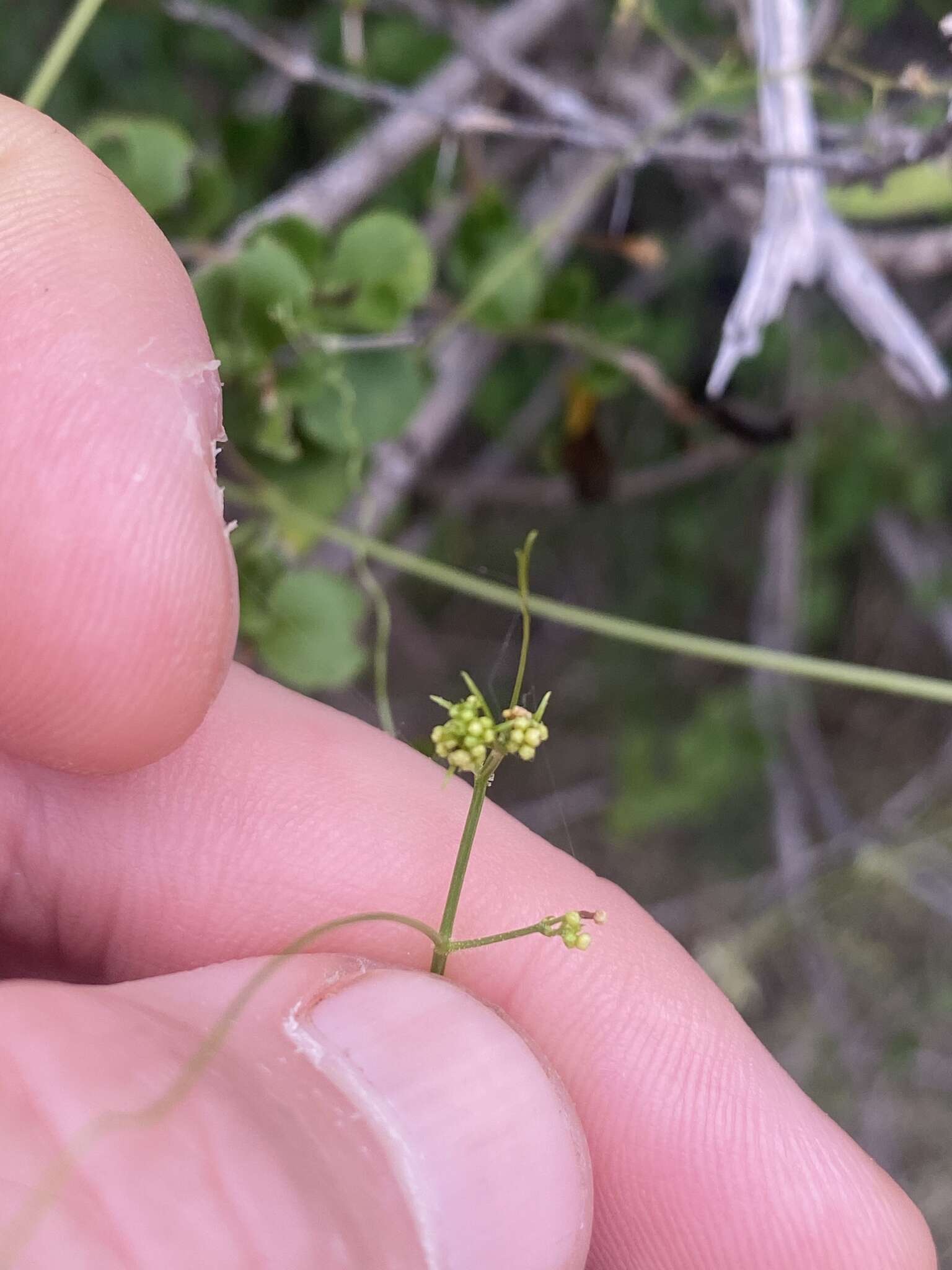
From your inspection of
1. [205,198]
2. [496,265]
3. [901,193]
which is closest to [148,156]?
[205,198]

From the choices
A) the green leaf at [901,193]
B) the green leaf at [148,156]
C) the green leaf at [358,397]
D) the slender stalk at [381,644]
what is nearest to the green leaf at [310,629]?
the slender stalk at [381,644]

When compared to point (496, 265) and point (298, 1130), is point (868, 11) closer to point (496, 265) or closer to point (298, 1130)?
point (496, 265)

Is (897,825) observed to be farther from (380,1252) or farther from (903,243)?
(380,1252)

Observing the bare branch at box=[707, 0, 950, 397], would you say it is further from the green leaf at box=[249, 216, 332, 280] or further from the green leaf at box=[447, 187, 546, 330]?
the green leaf at box=[249, 216, 332, 280]

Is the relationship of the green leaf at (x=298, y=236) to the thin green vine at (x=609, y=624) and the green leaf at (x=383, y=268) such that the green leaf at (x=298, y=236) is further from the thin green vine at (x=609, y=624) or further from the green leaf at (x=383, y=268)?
the thin green vine at (x=609, y=624)

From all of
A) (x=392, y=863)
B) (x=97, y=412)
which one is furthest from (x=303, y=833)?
(x=97, y=412)

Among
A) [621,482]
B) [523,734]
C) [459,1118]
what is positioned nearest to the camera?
[523,734]

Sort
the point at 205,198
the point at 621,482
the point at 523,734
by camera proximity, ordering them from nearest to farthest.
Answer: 1. the point at 523,734
2. the point at 205,198
3. the point at 621,482
